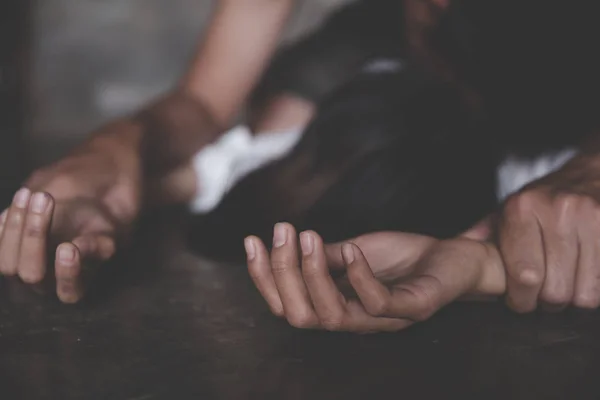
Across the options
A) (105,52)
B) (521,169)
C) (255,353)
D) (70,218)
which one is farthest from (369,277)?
(105,52)

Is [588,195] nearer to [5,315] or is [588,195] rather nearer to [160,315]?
[160,315]

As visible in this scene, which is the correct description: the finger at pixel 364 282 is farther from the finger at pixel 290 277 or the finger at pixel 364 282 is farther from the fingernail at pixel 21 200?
the fingernail at pixel 21 200

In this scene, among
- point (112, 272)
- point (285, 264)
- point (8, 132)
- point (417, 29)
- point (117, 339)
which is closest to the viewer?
point (285, 264)

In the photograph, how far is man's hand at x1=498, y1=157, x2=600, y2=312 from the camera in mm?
681

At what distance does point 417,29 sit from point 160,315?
556 mm

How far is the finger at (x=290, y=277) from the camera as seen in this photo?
1.90 ft

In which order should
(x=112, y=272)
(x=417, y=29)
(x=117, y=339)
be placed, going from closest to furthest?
(x=117, y=339) → (x=112, y=272) → (x=417, y=29)

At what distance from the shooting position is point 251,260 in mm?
597

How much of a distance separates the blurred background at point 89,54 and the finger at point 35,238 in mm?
1738

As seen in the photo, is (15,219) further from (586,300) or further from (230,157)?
(230,157)

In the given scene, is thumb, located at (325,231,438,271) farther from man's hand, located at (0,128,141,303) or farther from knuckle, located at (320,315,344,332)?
man's hand, located at (0,128,141,303)

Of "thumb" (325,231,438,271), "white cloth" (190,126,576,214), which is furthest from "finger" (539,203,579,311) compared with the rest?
"white cloth" (190,126,576,214)

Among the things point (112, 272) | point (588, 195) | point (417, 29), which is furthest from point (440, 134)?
point (112, 272)

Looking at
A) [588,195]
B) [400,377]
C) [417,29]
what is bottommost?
[400,377]
